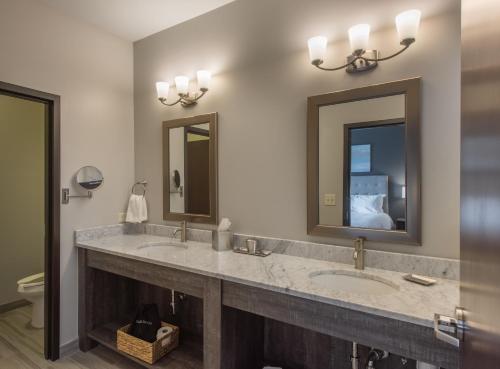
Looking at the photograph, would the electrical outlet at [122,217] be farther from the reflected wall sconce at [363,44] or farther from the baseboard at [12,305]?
the reflected wall sconce at [363,44]

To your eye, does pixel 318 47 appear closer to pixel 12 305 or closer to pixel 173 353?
pixel 173 353

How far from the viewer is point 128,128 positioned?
2.70 metres

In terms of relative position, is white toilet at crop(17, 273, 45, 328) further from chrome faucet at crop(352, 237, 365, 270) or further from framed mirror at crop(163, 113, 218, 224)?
chrome faucet at crop(352, 237, 365, 270)

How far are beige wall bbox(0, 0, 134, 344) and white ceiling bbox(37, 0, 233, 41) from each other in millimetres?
102

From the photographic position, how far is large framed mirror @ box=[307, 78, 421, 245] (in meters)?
1.51

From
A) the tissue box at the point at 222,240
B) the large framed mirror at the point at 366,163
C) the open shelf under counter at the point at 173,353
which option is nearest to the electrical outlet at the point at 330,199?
the large framed mirror at the point at 366,163

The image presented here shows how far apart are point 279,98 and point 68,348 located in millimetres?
2477

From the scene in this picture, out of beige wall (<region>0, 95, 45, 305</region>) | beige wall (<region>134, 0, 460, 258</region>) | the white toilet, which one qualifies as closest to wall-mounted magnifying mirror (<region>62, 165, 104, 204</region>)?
beige wall (<region>134, 0, 460, 258</region>)

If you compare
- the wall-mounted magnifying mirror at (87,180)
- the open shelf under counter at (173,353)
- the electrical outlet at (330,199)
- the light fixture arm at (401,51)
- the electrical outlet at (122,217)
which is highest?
the light fixture arm at (401,51)

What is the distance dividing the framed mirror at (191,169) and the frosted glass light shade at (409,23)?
132cm

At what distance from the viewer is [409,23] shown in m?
1.41

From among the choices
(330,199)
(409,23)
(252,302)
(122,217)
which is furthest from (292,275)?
(122,217)

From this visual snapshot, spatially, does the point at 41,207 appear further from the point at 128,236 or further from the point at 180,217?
the point at 180,217

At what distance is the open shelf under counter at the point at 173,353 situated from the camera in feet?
6.16
